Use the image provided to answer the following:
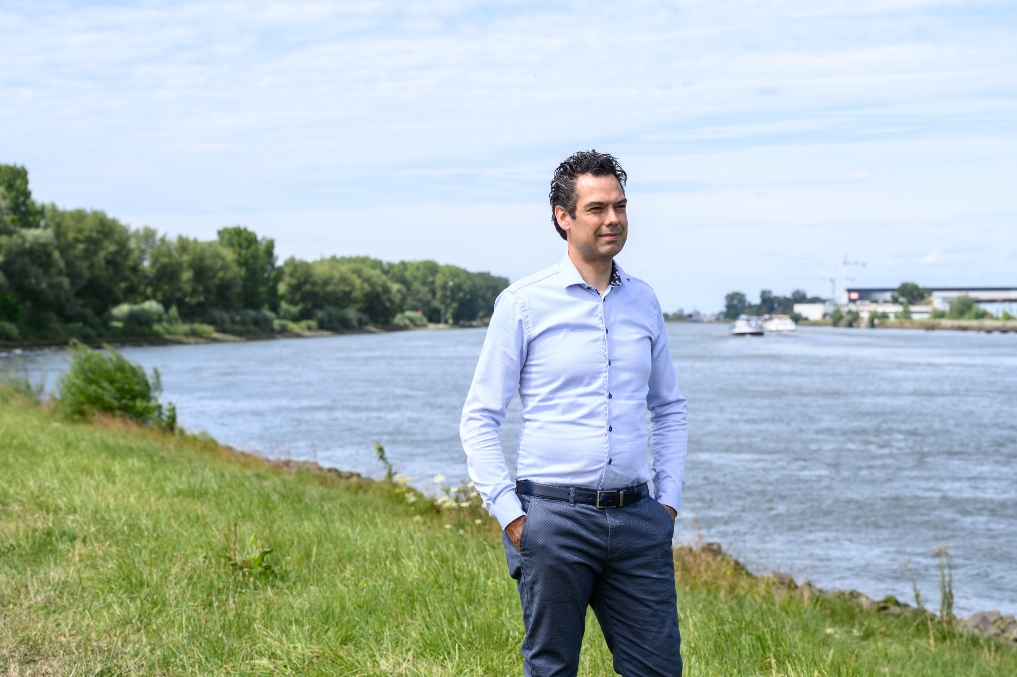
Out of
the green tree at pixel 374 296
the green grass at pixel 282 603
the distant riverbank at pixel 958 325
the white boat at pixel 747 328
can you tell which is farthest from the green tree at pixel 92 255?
the distant riverbank at pixel 958 325

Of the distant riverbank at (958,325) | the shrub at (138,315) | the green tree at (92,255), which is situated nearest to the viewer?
the green tree at (92,255)

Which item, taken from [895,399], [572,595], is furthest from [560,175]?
[895,399]

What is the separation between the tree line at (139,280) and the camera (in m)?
73.8

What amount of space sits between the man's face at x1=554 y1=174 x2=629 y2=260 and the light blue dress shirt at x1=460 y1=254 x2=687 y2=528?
12 cm

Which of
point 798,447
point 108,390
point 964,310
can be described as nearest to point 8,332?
point 108,390

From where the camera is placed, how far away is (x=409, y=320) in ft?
563

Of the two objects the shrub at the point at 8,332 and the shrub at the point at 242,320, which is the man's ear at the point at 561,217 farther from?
the shrub at the point at 242,320

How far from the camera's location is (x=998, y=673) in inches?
309

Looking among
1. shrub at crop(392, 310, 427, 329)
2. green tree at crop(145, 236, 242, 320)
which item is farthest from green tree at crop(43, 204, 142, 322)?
shrub at crop(392, 310, 427, 329)

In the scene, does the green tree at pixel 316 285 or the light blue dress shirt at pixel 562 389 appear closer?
the light blue dress shirt at pixel 562 389

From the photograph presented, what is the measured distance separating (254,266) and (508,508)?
121226 millimetres

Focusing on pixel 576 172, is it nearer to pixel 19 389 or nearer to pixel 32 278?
pixel 19 389

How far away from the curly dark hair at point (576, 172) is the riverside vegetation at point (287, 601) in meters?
2.31

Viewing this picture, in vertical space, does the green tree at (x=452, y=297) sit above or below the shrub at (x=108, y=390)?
above
